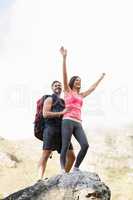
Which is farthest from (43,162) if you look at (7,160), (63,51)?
(7,160)

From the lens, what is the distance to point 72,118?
982cm

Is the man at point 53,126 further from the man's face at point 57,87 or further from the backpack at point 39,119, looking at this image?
the backpack at point 39,119

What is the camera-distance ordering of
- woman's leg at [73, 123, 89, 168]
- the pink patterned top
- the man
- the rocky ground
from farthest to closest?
the rocky ground < the man < the pink patterned top < woman's leg at [73, 123, 89, 168]

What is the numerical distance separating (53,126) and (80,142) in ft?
2.28

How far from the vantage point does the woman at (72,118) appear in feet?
31.9

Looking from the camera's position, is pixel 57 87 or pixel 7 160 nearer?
pixel 57 87

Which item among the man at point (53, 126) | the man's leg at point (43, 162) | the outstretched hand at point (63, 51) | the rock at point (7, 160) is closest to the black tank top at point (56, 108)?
the man at point (53, 126)

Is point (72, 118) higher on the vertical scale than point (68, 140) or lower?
higher

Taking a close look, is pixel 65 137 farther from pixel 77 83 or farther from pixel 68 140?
pixel 77 83

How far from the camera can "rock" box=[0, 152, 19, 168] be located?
42875mm

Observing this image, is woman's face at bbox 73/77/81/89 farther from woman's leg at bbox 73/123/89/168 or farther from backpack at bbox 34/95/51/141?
woman's leg at bbox 73/123/89/168

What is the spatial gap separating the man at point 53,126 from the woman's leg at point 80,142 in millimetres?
381

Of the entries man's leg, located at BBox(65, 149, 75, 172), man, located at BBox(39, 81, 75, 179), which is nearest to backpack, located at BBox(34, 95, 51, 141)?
man, located at BBox(39, 81, 75, 179)

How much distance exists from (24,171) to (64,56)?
32.8m
